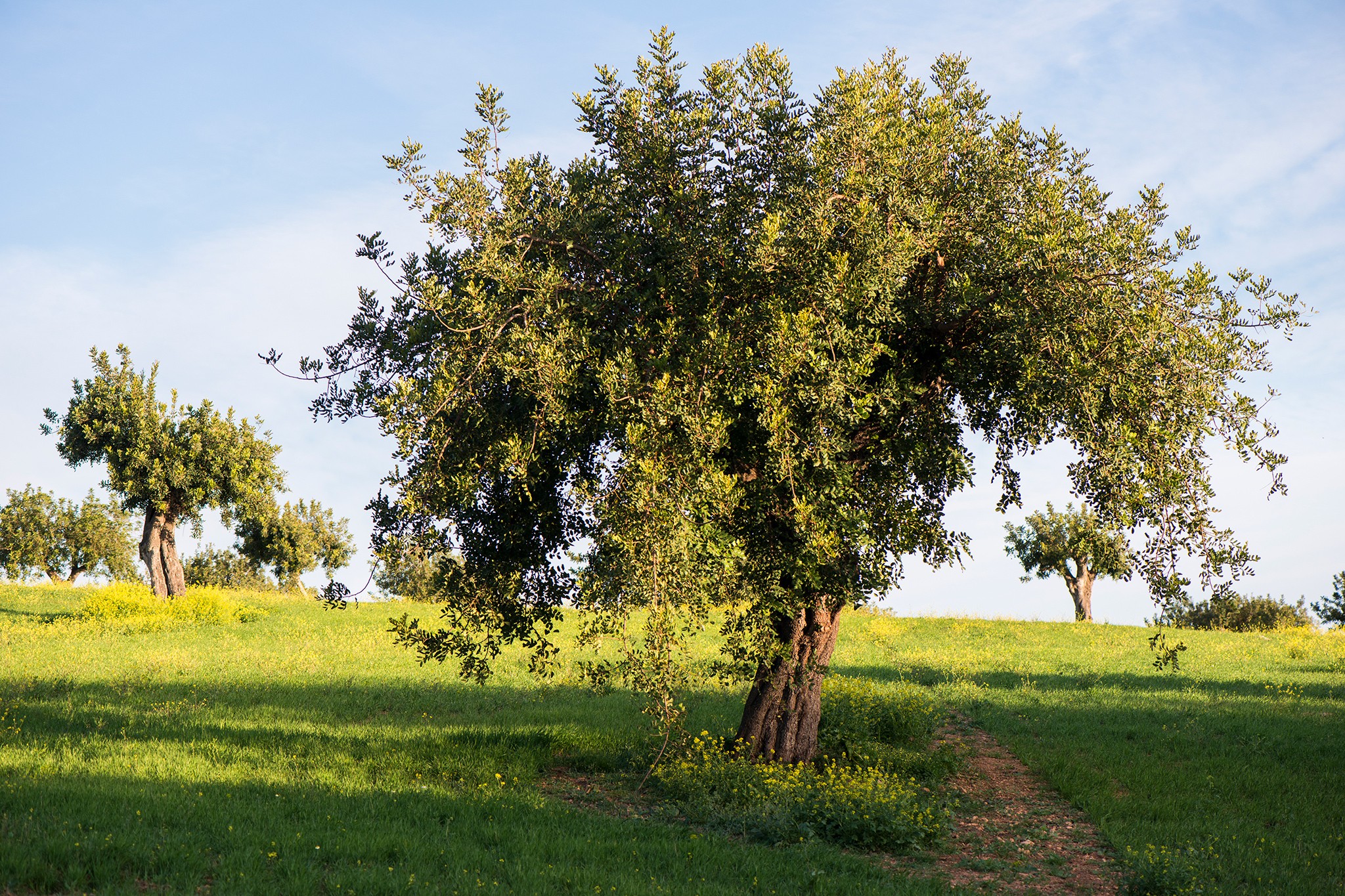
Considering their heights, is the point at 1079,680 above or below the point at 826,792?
above

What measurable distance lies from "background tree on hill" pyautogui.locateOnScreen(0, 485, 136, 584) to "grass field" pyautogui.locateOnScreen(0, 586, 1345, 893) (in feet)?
149

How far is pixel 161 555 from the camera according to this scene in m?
47.0

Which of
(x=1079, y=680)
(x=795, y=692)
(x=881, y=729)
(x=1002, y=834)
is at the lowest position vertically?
(x=1002, y=834)

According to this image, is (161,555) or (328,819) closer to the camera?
(328,819)

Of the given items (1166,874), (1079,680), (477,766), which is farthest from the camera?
(1079,680)

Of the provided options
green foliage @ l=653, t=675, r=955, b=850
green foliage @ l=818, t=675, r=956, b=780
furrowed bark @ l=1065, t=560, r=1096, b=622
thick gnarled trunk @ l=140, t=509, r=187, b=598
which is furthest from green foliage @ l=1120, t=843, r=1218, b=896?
furrowed bark @ l=1065, t=560, r=1096, b=622

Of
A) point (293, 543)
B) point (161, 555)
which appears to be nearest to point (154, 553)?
point (161, 555)

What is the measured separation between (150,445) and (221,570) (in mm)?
44144

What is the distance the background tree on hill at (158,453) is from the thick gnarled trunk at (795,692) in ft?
118

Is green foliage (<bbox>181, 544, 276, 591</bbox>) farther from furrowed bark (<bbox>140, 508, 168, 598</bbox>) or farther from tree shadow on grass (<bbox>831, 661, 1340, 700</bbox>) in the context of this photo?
tree shadow on grass (<bbox>831, 661, 1340, 700</bbox>)

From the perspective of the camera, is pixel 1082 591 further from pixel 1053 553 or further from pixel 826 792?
pixel 826 792

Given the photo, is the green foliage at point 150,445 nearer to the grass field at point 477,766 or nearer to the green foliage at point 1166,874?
the grass field at point 477,766

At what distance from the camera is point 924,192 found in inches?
598

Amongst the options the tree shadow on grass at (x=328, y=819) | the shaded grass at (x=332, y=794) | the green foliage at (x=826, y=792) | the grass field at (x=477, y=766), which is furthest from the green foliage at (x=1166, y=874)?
the tree shadow on grass at (x=328, y=819)
